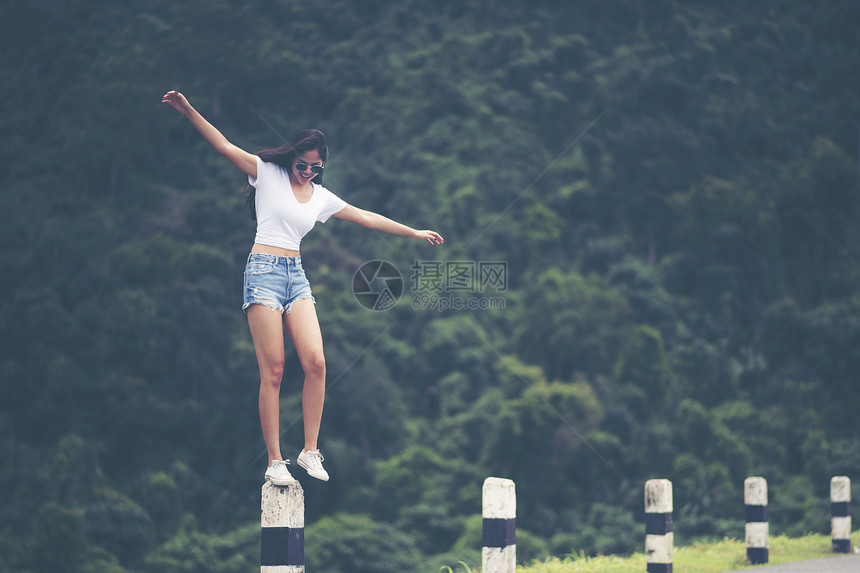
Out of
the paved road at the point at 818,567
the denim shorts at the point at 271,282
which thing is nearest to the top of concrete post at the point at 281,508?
the denim shorts at the point at 271,282

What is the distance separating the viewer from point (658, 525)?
671 centimetres

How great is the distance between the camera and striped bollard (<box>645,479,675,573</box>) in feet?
22.0

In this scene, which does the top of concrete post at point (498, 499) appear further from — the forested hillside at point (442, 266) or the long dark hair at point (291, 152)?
the forested hillside at point (442, 266)

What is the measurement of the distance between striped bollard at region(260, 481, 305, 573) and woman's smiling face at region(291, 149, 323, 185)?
168 centimetres

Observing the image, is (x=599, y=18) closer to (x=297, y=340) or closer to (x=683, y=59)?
(x=683, y=59)

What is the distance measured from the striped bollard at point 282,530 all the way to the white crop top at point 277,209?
4.43 feet

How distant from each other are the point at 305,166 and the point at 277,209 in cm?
30

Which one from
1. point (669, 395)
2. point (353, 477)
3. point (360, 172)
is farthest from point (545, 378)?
point (360, 172)

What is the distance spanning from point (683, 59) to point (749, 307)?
1021 centimetres

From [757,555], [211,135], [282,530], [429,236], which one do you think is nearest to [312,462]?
[282,530]

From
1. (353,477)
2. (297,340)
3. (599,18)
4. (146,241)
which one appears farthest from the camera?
(599,18)

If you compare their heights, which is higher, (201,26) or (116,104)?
(201,26)

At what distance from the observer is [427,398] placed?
109ft

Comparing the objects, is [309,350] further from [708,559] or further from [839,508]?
[839,508]
